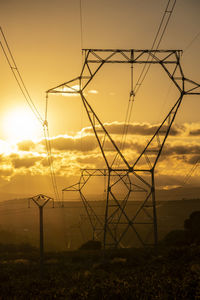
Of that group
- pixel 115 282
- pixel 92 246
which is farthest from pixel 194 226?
pixel 115 282

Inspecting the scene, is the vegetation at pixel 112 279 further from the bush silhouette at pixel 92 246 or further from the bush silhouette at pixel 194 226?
the bush silhouette at pixel 92 246

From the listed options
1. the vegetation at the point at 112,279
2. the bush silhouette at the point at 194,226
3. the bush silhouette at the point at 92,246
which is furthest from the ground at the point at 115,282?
the bush silhouette at the point at 92,246

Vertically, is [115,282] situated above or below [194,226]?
below

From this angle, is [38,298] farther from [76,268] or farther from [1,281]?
[76,268]

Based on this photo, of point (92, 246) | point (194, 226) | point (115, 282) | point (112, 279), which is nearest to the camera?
point (115, 282)

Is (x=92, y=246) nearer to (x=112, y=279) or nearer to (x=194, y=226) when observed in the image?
(x=194, y=226)

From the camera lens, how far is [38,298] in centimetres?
2450

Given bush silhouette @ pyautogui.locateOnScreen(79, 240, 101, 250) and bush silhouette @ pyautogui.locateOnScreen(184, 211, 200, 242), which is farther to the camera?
bush silhouette @ pyautogui.locateOnScreen(79, 240, 101, 250)

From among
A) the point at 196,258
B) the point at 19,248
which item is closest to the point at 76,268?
the point at 196,258

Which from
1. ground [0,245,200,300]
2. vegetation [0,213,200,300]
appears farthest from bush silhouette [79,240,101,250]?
ground [0,245,200,300]

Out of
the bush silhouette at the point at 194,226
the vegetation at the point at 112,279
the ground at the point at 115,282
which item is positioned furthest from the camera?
the bush silhouette at the point at 194,226

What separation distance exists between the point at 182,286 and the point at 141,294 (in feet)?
7.55

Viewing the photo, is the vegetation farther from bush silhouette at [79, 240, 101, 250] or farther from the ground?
bush silhouette at [79, 240, 101, 250]

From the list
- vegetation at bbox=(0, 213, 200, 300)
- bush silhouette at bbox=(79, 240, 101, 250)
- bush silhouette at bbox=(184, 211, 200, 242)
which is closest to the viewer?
vegetation at bbox=(0, 213, 200, 300)
